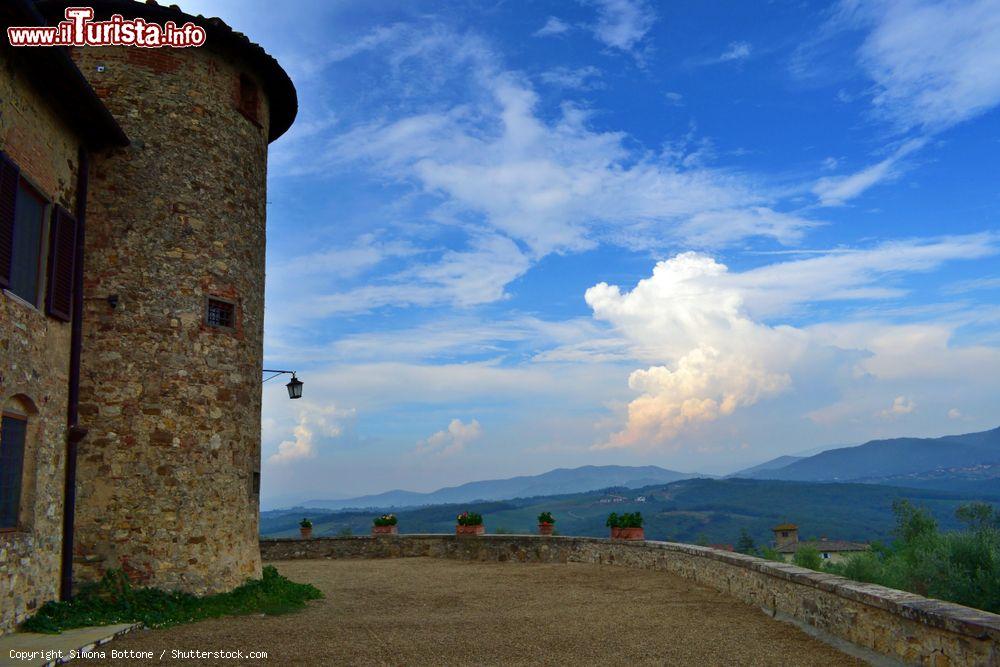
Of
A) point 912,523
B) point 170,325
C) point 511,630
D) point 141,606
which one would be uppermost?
point 170,325

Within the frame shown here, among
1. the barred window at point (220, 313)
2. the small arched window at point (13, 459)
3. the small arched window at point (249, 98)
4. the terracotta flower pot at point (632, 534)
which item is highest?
the small arched window at point (249, 98)

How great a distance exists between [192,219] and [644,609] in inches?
405

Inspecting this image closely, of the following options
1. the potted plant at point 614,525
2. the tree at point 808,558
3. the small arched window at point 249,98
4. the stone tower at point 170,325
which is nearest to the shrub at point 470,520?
the potted plant at point 614,525

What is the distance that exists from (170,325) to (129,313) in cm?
65

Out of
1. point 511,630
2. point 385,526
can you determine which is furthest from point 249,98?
point 385,526

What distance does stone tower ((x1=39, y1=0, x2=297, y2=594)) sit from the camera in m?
11.3

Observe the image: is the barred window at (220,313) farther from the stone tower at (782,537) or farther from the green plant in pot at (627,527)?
the stone tower at (782,537)

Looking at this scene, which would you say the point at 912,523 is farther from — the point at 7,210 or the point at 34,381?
the point at 7,210

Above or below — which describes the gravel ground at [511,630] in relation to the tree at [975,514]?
above

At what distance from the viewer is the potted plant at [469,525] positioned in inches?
872

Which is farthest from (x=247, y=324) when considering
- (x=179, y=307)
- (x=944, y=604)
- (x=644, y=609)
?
(x=944, y=604)

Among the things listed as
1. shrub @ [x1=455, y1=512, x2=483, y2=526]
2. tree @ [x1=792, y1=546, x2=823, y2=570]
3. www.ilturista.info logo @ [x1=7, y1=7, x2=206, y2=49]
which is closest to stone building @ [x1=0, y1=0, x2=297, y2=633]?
www.ilturista.info logo @ [x1=7, y1=7, x2=206, y2=49]

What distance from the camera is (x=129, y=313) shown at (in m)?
11.7

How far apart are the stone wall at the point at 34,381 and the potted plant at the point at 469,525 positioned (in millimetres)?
13199
